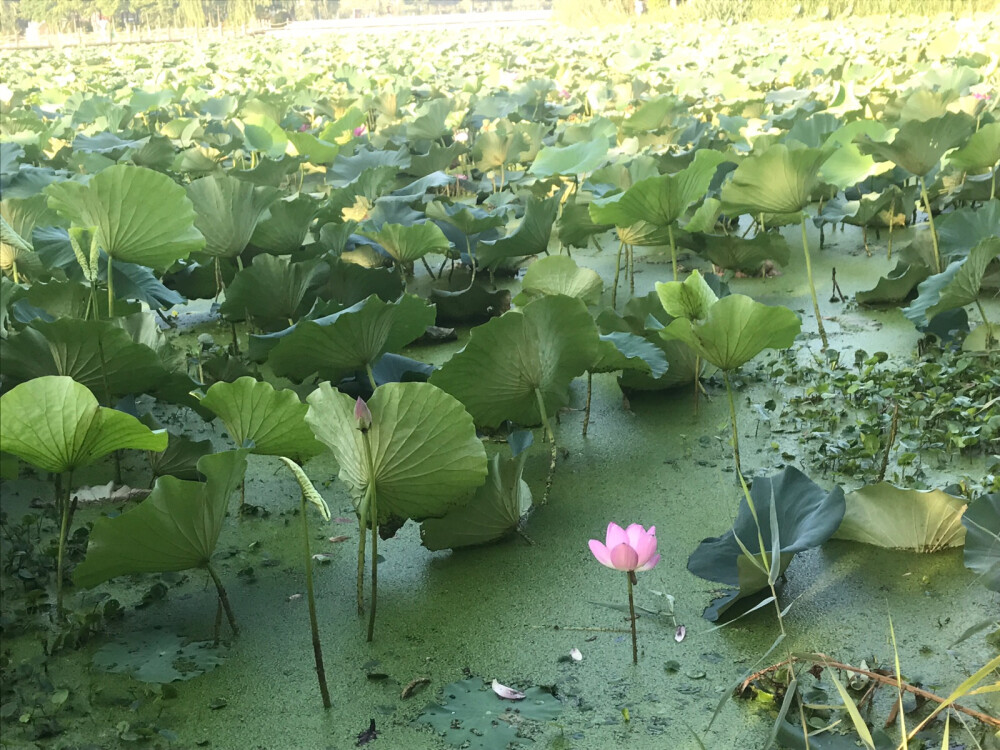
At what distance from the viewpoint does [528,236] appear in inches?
105

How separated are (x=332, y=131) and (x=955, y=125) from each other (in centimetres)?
267

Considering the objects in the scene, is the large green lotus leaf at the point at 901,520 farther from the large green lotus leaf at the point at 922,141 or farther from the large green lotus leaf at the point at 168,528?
the large green lotus leaf at the point at 922,141

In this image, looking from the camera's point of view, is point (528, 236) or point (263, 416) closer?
point (263, 416)

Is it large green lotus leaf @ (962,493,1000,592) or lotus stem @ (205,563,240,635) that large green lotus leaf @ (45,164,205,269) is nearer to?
lotus stem @ (205,563,240,635)

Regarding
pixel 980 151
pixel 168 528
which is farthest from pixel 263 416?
pixel 980 151

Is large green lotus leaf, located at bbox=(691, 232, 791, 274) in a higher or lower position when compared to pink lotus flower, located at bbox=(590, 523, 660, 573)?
lower


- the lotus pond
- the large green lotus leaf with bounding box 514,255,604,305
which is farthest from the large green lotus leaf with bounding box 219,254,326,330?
the large green lotus leaf with bounding box 514,255,604,305

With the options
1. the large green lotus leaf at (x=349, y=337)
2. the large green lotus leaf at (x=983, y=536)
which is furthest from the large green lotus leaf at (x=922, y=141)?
the large green lotus leaf at (x=983, y=536)

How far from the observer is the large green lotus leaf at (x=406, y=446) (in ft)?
4.28

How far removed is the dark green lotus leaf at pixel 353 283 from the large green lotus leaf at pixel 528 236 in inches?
14.2

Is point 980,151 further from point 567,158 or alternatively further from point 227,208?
point 227,208

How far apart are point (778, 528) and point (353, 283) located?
1321 mm

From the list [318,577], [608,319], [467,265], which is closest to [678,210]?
[608,319]

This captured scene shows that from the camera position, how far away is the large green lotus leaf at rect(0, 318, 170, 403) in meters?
1.64
